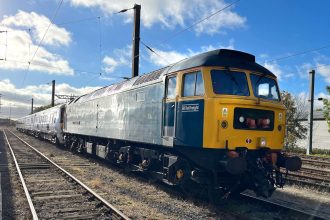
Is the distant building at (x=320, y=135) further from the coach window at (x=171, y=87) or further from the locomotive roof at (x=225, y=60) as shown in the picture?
the coach window at (x=171, y=87)

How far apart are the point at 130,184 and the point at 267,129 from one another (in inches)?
196

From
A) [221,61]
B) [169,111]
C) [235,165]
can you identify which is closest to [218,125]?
[235,165]

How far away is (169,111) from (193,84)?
116 cm

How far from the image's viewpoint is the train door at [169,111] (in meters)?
10.1

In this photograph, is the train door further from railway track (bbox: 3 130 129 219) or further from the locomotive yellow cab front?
railway track (bbox: 3 130 129 219)

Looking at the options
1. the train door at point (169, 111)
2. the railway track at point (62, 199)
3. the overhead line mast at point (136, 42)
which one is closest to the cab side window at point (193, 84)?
the train door at point (169, 111)

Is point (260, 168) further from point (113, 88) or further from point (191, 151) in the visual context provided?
point (113, 88)

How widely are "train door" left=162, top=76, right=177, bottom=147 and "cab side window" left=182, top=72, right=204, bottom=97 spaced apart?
1.32 ft

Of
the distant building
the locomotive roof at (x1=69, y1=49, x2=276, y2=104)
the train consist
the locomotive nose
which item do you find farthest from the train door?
the distant building

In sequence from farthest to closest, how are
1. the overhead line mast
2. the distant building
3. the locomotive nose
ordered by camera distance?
the distant building
the overhead line mast
the locomotive nose

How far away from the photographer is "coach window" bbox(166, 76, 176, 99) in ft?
33.9

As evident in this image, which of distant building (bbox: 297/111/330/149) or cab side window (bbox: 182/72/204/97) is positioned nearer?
cab side window (bbox: 182/72/204/97)

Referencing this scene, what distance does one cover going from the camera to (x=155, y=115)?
11.2 m

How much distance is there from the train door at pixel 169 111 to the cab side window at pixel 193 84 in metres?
0.40
